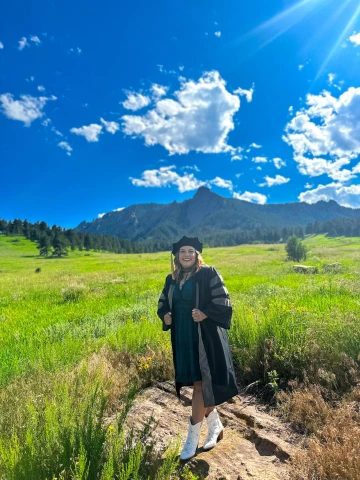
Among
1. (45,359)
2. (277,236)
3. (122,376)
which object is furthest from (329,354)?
(277,236)

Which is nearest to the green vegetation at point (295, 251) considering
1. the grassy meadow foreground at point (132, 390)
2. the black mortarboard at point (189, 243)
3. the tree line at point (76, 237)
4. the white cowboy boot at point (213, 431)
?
the grassy meadow foreground at point (132, 390)

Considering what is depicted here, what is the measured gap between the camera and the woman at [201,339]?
3.66 metres

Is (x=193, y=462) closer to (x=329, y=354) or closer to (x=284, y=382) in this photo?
(x=284, y=382)

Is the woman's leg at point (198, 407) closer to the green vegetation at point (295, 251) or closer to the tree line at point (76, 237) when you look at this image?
the green vegetation at point (295, 251)

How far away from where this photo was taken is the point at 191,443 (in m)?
3.54

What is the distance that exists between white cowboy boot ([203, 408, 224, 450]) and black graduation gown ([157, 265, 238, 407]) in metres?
0.33

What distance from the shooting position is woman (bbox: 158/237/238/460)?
366 centimetres

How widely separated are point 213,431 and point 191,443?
36 cm

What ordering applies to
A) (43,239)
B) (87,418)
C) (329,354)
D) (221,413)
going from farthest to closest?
(43,239), (329,354), (221,413), (87,418)

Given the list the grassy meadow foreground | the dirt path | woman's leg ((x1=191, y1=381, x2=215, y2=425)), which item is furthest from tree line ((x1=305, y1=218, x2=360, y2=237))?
woman's leg ((x1=191, y1=381, x2=215, y2=425))

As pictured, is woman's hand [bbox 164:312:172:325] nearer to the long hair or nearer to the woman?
the woman

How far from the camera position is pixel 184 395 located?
498cm

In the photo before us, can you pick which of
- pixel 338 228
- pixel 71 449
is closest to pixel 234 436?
pixel 71 449

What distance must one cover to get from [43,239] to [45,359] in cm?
9743
